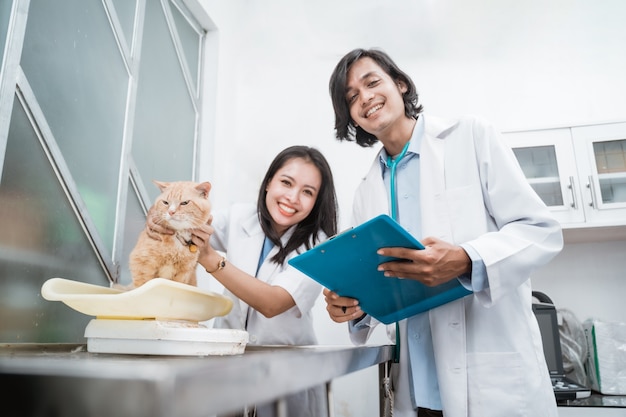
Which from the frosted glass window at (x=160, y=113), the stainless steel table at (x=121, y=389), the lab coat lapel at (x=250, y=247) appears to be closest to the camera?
the stainless steel table at (x=121, y=389)

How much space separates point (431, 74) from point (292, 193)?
5.28 feet

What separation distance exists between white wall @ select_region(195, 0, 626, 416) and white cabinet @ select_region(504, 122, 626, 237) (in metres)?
0.09

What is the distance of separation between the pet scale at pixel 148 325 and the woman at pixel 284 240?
513mm

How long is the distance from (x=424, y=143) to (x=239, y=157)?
1561mm

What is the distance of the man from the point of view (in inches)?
37.8

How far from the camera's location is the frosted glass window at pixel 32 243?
3.25 feet

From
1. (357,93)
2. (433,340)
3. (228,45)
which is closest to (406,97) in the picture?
(357,93)

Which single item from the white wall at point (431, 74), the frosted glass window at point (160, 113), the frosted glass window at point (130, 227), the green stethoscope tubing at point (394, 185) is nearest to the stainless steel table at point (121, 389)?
the green stethoscope tubing at point (394, 185)

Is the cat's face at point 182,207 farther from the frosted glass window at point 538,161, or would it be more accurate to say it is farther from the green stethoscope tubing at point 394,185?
the frosted glass window at point 538,161

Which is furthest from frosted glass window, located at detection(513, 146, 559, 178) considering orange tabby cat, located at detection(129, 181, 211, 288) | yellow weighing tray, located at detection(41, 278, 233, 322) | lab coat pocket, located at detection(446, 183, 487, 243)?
yellow weighing tray, located at detection(41, 278, 233, 322)

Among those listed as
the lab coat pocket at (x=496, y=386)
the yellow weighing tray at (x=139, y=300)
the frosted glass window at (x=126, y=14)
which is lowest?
the lab coat pocket at (x=496, y=386)

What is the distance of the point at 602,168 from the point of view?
2.09m

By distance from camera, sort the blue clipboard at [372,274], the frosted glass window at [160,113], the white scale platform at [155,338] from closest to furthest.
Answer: the white scale platform at [155,338], the blue clipboard at [372,274], the frosted glass window at [160,113]

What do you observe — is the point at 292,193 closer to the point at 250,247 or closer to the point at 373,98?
the point at 250,247
